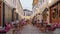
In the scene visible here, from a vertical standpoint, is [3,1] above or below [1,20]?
above

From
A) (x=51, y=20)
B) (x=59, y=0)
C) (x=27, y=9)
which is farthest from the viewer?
(x=27, y=9)

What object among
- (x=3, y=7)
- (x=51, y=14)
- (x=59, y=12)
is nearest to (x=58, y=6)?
(x=59, y=12)

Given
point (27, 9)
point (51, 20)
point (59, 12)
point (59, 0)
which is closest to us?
point (59, 0)

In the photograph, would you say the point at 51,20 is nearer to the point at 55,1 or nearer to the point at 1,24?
the point at 55,1

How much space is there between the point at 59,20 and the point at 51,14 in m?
3.64

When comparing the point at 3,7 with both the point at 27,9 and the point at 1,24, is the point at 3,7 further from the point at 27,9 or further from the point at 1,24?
the point at 27,9

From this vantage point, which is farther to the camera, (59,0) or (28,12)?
(28,12)

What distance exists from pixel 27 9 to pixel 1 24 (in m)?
49.5

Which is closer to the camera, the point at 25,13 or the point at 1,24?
the point at 1,24

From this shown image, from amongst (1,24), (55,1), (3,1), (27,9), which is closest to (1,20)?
(1,24)

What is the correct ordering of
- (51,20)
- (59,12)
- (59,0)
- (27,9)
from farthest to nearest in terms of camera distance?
(27,9), (51,20), (59,12), (59,0)

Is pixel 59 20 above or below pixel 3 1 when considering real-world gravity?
below

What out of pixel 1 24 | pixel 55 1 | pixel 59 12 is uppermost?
pixel 55 1

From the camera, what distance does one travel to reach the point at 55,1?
49.4 feet
